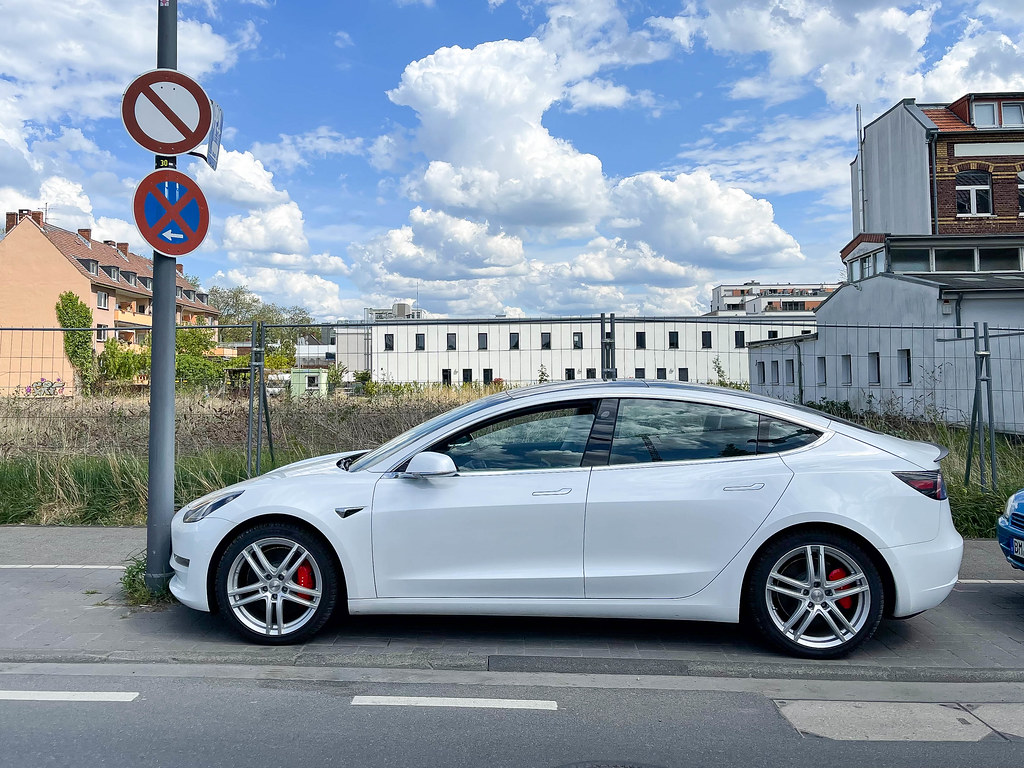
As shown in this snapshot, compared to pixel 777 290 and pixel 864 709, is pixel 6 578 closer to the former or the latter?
pixel 864 709

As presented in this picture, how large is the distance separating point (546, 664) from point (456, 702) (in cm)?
74

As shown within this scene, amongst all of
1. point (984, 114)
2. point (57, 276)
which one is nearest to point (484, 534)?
point (984, 114)

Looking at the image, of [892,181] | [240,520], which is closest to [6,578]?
[240,520]

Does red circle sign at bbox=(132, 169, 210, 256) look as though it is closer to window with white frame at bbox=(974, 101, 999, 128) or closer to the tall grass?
the tall grass

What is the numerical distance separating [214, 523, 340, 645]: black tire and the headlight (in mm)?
243

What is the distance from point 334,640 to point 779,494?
111 inches

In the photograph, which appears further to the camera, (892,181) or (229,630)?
(892,181)

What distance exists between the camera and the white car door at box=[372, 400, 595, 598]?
4738 mm

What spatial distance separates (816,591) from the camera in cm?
475

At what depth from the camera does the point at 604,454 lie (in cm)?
491

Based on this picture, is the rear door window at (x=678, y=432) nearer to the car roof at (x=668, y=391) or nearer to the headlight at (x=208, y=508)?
the car roof at (x=668, y=391)

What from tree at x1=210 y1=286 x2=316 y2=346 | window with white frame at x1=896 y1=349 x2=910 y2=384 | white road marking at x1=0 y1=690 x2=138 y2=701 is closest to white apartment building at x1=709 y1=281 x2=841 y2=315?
tree at x1=210 y1=286 x2=316 y2=346

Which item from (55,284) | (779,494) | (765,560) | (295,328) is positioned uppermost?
(55,284)

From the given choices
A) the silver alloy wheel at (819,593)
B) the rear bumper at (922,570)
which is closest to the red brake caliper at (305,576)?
the silver alloy wheel at (819,593)
